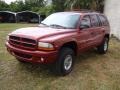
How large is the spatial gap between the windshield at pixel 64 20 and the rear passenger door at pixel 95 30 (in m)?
0.98

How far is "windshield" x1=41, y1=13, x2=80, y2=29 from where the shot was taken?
732cm

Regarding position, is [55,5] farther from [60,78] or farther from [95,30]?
[60,78]

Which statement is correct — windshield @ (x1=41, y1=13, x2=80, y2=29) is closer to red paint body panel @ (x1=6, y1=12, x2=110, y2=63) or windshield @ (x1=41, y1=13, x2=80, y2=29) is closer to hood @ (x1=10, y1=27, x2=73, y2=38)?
red paint body panel @ (x1=6, y1=12, x2=110, y2=63)

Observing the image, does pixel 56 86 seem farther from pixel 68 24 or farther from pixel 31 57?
pixel 68 24

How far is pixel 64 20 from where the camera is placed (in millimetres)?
7547

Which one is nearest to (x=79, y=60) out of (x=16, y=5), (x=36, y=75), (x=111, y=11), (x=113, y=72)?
(x=113, y=72)

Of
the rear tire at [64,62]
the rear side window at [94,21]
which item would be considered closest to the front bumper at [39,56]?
the rear tire at [64,62]

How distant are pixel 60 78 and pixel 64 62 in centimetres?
48

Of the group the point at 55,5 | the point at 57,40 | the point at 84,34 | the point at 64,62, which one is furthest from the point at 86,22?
the point at 55,5

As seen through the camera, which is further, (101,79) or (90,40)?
(90,40)

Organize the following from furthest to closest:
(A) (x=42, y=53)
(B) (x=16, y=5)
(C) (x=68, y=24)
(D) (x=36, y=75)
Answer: (B) (x=16, y=5) < (C) (x=68, y=24) < (D) (x=36, y=75) < (A) (x=42, y=53)

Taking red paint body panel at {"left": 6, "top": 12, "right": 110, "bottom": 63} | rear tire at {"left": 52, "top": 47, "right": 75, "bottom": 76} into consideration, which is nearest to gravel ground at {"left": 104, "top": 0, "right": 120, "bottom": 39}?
red paint body panel at {"left": 6, "top": 12, "right": 110, "bottom": 63}

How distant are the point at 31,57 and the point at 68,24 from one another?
6.18ft

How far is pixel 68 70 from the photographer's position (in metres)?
6.96
